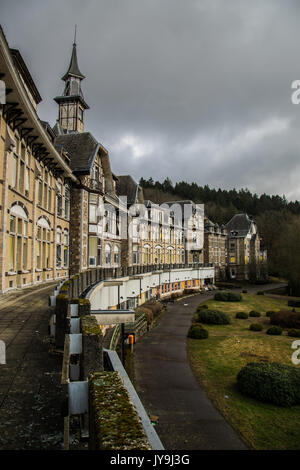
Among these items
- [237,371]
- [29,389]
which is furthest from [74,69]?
[29,389]

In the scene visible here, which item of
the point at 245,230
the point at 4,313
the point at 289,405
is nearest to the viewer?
the point at 4,313

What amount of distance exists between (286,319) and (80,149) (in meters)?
30.4

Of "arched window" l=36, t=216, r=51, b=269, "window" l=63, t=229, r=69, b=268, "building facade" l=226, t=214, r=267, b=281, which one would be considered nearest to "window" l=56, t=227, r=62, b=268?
"window" l=63, t=229, r=69, b=268

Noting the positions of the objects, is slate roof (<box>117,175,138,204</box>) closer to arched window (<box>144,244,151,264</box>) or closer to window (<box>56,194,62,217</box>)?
arched window (<box>144,244,151,264</box>)

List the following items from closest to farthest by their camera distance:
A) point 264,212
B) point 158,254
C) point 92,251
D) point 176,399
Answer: point 176,399 → point 92,251 → point 158,254 → point 264,212

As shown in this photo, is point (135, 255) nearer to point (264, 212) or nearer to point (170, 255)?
point (170, 255)

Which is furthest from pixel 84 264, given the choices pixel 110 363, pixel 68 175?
pixel 110 363

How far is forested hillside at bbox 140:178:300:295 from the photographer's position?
210 feet

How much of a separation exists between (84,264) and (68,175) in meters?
7.81

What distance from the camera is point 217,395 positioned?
16.9 m

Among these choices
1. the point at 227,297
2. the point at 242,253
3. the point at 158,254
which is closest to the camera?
the point at 227,297

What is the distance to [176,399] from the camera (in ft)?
52.6
